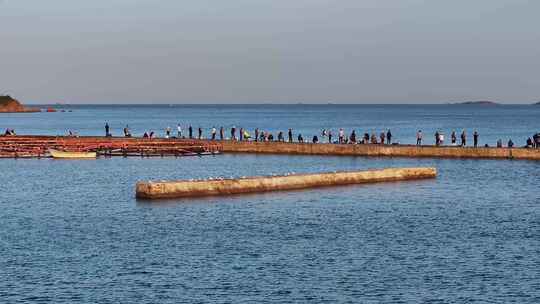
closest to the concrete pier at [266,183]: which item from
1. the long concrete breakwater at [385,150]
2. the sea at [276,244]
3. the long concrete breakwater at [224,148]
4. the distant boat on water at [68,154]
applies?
the sea at [276,244]

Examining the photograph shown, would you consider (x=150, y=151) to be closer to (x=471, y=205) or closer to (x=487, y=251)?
(x=471, y=205)

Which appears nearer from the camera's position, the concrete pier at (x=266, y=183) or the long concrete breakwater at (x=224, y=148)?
the concrete pier at (x=266, y=183)

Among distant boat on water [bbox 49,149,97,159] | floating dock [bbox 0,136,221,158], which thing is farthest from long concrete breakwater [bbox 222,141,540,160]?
distant boat on water [bbox 49,149,97,159]

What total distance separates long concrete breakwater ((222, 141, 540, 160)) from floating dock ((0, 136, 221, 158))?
184 inches

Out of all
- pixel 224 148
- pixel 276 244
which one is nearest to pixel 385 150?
pixel 224 148

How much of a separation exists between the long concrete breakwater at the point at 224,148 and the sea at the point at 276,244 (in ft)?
49.6

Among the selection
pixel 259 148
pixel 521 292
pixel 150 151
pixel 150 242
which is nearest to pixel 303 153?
pixel 259 148

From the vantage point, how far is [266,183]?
67.1 meters

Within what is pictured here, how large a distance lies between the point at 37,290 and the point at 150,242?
10999 millimetres

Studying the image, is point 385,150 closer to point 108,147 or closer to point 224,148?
point 224,148

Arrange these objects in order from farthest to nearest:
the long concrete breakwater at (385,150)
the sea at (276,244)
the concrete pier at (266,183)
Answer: the long concrete breakwater at (385,150) → the concrete pier at (266,183) → the sea at (276,244)

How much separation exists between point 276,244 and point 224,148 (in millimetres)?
59199

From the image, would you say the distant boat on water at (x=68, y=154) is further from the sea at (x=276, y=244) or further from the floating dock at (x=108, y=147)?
the sea at (x=276, y=244)

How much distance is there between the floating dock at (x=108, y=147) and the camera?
10086cm
